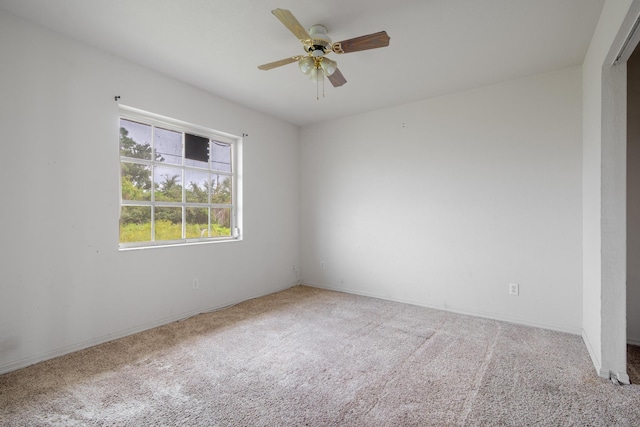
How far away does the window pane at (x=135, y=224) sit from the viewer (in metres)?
2.97

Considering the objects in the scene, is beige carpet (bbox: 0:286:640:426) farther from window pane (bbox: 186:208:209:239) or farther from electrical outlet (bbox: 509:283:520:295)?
window pane (bbox: 186:208:209:239)

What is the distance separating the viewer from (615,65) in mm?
2080

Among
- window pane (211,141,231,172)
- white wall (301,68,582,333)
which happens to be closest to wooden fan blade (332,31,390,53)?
white wall (301,68,582,333)

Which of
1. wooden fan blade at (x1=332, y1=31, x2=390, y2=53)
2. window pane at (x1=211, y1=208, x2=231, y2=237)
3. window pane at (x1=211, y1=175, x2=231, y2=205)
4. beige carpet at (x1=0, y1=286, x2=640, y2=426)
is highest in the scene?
wooden fan blade at (x1=332, y1=31, x2=390, y2=53)

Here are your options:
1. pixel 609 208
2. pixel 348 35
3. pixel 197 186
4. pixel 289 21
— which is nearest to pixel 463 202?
pixel 609 208

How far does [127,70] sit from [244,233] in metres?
2.16

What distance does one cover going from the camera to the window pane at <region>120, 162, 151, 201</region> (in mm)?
2994

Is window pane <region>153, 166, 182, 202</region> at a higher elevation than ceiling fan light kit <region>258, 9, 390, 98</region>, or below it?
below

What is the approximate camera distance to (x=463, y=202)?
360 cm

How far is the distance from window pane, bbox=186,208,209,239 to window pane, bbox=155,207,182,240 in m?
0.12

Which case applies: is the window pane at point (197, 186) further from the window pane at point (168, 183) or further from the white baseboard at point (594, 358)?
the white baseboard at point (594, 358)

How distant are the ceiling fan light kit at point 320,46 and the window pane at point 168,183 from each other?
5.49 ft

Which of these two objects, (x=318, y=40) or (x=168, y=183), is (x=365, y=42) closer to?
(x=318, y=40)

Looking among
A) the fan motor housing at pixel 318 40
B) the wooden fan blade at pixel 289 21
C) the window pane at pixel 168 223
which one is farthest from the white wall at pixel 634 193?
the window pane at pixel 168 223
